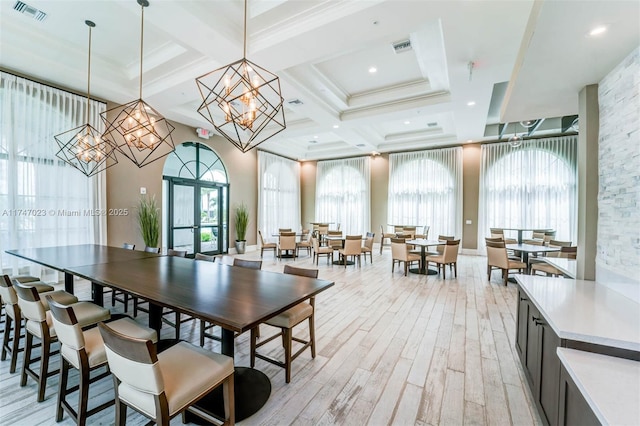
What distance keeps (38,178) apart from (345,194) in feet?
28.7

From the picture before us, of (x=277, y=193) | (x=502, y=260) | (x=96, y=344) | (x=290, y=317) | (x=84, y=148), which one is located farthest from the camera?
(x=277, y=193)

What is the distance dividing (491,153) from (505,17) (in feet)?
21.4

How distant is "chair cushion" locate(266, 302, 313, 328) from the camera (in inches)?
86.5

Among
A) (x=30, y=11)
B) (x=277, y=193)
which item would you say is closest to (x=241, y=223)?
(x=277, y=193)

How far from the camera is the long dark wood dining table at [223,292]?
157 centimetres

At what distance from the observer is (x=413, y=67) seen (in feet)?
16.0

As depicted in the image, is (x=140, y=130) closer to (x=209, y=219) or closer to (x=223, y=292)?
(x=223, y=292)

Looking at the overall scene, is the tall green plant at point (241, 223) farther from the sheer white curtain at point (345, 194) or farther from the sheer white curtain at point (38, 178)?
the sheer white curtain at point (38, 178)

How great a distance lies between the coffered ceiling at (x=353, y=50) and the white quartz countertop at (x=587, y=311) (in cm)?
165

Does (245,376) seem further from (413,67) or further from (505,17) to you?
(413,67)

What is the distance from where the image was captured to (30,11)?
361 cm

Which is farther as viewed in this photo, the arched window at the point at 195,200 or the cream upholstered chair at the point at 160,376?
the arched window at the point at 195,200

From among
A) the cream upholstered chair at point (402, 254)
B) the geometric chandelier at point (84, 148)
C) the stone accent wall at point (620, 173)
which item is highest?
the geometric chandelier at point (84, 148)

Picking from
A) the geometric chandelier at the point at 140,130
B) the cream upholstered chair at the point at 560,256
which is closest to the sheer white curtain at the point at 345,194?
the cream upholstered chair at the point at 560,256
